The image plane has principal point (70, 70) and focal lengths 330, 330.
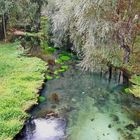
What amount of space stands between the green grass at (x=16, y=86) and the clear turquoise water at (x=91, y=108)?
992 mm

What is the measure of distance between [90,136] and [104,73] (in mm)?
10752

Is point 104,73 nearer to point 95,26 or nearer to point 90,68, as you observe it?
point 90,68

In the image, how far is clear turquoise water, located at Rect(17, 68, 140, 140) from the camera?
19.4 metres

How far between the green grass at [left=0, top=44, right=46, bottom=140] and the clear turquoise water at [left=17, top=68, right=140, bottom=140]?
0.99 m

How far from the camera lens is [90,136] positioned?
19047mm

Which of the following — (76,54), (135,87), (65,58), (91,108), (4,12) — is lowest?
(91,108)

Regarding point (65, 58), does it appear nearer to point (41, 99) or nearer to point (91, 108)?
point (41, 99)

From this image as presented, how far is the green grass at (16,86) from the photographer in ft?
63.7

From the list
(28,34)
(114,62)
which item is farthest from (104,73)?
(28,34)

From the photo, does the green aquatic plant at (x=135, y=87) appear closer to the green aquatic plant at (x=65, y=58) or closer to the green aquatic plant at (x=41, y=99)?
the green aquatic plant at (x=41, y=99)

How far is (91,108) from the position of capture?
22844 mm

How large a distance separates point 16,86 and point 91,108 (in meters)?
5.96

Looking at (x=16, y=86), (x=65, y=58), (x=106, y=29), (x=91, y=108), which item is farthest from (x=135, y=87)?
(x=65, y=58)

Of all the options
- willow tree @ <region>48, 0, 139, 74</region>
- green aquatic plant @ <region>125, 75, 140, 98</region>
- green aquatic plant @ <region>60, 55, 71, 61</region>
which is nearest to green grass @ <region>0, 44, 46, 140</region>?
green aquatic plant @ <region>60, 55, 71, 61</region>
